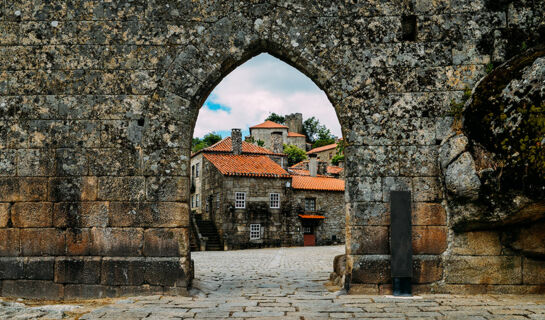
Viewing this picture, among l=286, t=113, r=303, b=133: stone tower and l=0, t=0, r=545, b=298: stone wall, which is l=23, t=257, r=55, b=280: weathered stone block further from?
l=286, t=113, r=303, b=133: stone tower

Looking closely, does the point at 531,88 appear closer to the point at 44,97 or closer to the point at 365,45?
the point at 365,45

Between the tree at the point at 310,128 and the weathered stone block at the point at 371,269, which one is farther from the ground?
the tree at the point at 310,128

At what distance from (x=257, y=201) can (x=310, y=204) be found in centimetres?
431

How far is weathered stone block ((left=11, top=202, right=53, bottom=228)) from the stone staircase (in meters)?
18.9

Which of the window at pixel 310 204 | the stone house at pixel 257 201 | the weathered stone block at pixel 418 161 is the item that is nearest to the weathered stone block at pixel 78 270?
the weathered stone block at pixel 418 161

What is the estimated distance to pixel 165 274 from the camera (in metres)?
5.75

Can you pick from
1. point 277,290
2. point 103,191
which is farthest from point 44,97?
point 277,290

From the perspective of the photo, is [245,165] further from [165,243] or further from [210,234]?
[165,243]

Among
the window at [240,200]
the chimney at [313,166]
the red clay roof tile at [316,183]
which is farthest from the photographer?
the chimney at [313,166]

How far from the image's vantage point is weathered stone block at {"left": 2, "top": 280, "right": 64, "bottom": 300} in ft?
18.8

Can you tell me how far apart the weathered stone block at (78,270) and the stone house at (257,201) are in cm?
1920

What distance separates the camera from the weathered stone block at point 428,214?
5.83 m

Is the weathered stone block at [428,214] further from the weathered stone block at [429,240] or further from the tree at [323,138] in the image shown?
the tree at [323,138]

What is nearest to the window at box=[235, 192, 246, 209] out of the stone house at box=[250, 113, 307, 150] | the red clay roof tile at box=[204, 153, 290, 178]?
the red clay roof tile at box=[204, 153, 290, 178]
